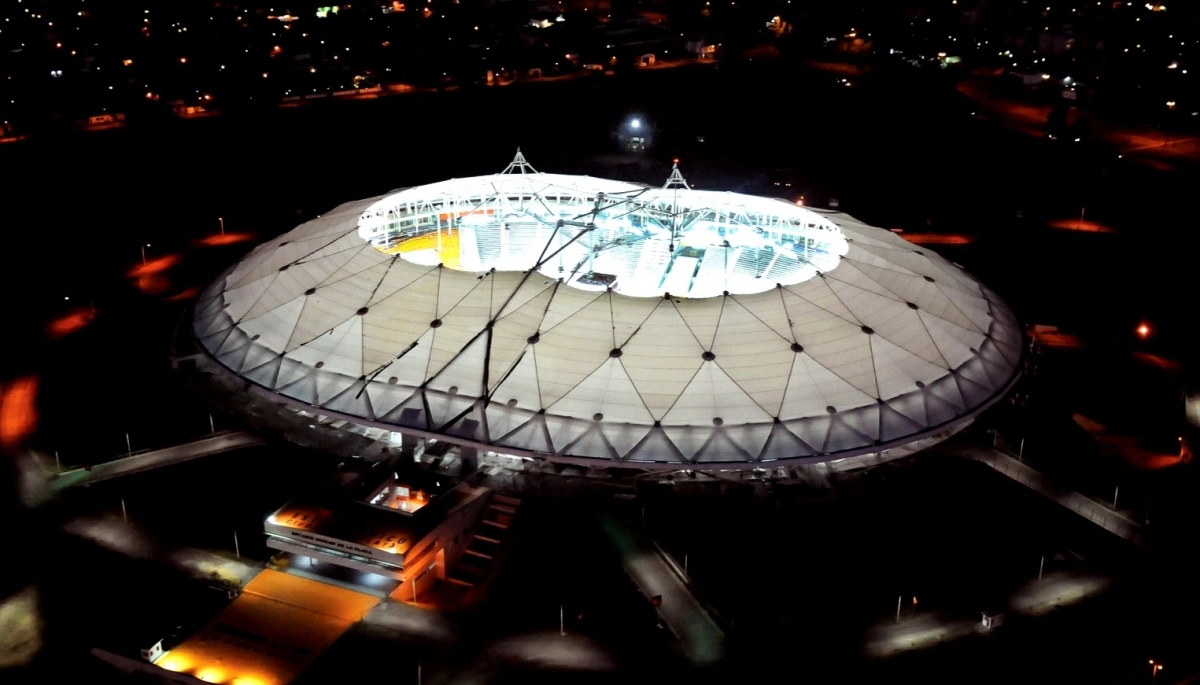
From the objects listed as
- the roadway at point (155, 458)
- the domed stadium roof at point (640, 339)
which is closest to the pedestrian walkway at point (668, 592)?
the domed stadium roof at point (640, 339)

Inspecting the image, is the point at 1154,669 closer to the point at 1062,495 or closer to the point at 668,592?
the point at 1062,495

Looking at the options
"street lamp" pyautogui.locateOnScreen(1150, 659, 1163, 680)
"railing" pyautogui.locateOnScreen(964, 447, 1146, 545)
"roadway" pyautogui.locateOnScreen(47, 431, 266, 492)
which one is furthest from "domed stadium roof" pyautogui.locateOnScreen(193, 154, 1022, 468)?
"street lamp" pyautogui.locateOnScreen(1150, 659, 1163, 680)

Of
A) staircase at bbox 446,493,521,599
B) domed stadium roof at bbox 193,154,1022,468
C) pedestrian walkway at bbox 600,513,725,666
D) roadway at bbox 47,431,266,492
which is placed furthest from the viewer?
roadway at bbox 47,431,266,492

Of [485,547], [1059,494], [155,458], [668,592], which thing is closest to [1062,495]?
[1059,494]

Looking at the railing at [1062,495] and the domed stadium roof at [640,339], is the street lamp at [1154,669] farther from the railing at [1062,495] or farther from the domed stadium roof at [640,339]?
the domed stadium roof at [640,339]

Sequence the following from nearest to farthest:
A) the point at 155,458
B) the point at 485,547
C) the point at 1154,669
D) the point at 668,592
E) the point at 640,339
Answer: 1. the point at 1154,669
2. the point at 668,592
3. the point at 485,547
4. the point at 640,339
5. the point at 155,458

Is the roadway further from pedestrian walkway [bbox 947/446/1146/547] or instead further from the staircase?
pedestrian walkway [bbox 947/446/1146/547]
